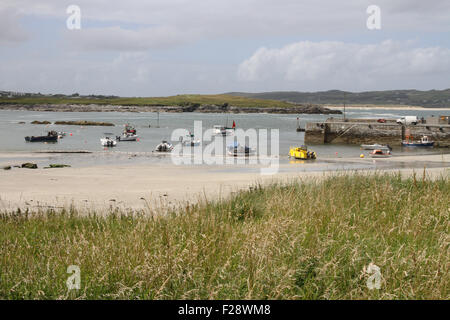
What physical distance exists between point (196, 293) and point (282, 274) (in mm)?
945

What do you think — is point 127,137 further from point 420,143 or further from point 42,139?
point 420,143

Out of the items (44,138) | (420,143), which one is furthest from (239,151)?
(44,138)

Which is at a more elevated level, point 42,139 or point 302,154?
point 42,139

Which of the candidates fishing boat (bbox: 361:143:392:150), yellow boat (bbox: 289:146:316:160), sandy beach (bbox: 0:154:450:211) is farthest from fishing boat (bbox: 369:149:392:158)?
sandy beach (bbox: 0:154:450:211)

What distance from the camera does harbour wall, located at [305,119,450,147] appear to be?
58.8 metres

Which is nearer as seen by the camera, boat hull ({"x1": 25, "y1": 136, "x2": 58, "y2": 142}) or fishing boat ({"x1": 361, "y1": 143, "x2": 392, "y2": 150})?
fishing boat ({"x1": 361, "y1": 143, "x2": 392, "y2": 150})

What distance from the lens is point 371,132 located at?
6425cm

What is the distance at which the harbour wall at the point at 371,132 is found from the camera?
58.8 metres

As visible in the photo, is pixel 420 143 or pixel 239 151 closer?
pixel 239 151

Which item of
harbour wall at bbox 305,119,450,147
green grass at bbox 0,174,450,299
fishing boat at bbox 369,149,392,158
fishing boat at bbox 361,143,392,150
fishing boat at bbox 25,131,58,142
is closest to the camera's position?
green grass at bbox 0,174,450,299

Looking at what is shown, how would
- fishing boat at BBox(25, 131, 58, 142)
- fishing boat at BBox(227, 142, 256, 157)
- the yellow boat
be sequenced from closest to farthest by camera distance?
1. the yellow boat
2. fishing boat at BBox(227, 142, 256, 157)
3. fishing boat at BBox(25, 131, 58, 142)

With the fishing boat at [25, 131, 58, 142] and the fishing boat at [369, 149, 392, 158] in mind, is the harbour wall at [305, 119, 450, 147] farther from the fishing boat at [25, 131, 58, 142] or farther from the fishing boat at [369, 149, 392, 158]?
the fishing boat at [25, 131, 58, 142]
